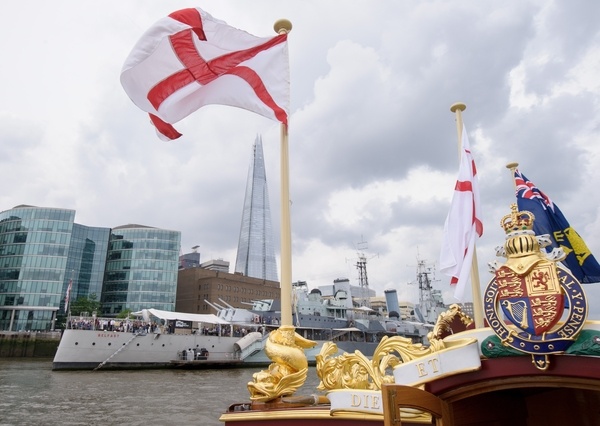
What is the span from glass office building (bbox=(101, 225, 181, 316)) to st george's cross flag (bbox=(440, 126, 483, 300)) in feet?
218

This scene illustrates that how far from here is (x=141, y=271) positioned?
69438 mm

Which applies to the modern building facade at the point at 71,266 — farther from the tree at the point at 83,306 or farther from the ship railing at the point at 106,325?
the ship railing at the point at 106,325

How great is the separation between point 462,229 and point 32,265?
66064 mm

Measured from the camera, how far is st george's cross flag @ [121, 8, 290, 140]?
22.4ft

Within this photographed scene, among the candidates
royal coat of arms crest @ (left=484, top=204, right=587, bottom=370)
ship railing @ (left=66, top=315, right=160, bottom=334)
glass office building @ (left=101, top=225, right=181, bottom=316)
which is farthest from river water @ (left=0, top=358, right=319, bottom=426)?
glass office building @ (left=101, top=225, right=181, bottom=316)

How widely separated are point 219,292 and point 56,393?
62836 millimetres

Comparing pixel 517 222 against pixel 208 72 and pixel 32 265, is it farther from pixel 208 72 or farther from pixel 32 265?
pixel 32 265

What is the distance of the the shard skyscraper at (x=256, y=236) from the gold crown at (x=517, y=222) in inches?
5575

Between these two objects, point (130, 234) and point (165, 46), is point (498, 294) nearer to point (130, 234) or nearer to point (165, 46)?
point (165, 46)

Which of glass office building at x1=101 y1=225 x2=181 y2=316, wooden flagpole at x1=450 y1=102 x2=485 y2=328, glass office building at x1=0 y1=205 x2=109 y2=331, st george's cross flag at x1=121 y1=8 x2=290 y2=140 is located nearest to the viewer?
wooden flagpole at x1=450 y1=102 x2=485 y2=328

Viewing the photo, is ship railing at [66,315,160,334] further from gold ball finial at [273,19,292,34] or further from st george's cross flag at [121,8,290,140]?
gold ball finial at [273,19,292,34]

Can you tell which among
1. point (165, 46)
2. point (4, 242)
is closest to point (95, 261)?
point (4, 242)

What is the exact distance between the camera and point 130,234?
237 ft

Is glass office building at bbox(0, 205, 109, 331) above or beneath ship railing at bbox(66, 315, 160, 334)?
above
